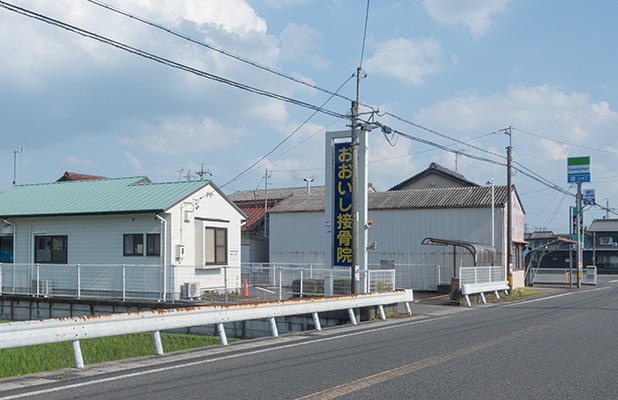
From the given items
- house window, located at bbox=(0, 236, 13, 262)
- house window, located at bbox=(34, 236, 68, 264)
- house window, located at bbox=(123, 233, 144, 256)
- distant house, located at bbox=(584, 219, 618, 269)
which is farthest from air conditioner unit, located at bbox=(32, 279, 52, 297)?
distant house, located at bbox=(584, 219, 618, 269)

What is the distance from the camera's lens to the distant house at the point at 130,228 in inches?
886

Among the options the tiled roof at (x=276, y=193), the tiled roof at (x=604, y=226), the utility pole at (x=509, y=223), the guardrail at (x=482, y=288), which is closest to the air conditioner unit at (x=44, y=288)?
the guardrail at (x=482, y=288)

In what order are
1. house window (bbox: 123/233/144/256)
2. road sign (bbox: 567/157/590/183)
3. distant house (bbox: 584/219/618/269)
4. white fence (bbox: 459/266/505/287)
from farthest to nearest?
1. distant house (bbox: 584/219/618/269)
2. road sign (bbox: 567/157/590/183)
3. white fence (bbox: 459/266/505/287)
4. house window (bbox: 123/233/144/256)

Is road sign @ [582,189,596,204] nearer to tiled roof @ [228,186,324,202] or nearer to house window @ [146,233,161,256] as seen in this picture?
tiled roof @ [228,186,324,202]

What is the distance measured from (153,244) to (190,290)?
138 inches

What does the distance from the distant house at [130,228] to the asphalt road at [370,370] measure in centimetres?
1077

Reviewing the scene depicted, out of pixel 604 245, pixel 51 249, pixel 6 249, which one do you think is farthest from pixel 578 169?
pixel 604 245

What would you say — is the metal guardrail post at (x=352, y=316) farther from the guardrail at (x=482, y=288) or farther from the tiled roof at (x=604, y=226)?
the tiled roof at (x=604, y=226)

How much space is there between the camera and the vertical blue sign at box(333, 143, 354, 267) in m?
21.3

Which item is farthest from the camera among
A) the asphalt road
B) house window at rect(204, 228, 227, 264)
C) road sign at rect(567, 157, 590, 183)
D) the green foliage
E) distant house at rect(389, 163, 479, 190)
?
distant house at rect(389, 163, 479, 190)

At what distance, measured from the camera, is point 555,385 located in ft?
24.6

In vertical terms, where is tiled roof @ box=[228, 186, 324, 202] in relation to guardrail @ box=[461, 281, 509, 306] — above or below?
above

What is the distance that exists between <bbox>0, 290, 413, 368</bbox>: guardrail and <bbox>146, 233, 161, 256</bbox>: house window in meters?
10.1

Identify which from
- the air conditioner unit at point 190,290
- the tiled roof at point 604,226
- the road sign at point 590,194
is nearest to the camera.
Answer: the air conditioner unit at point 190,290
